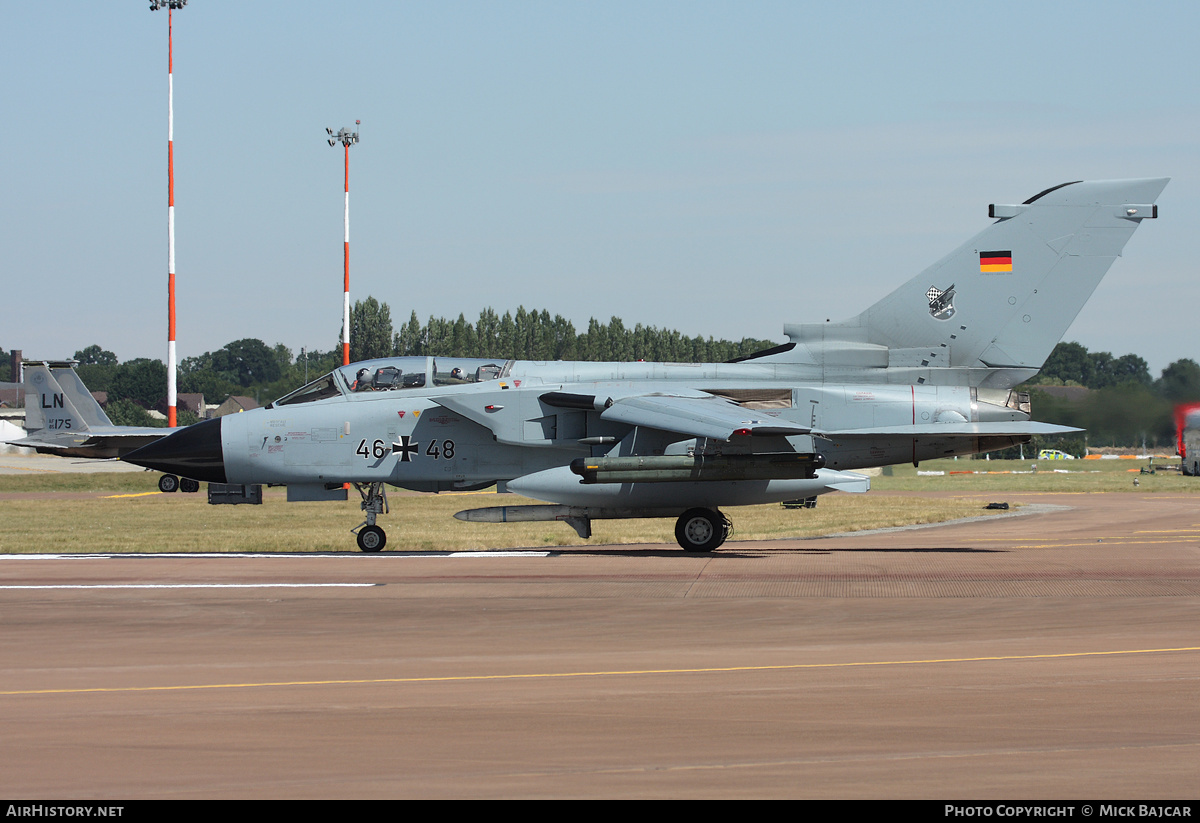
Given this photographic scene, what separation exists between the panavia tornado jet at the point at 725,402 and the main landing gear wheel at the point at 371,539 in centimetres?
2

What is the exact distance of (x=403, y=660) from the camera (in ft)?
27.1

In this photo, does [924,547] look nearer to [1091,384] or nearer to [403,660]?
[1091,384]

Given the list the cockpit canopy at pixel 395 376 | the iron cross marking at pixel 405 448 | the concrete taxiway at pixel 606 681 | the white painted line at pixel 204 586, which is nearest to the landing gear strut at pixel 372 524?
the iron cross marking at pixel 405 448

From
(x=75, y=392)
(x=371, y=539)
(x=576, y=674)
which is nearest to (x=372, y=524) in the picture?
(x=371, y=539)

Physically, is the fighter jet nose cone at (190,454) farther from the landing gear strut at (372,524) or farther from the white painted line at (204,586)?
the white painted line at (204,586)

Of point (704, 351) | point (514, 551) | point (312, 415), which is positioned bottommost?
point (514, 551)

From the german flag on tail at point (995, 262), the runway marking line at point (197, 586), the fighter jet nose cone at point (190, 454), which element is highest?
the german flag on tail at point (995, 262)

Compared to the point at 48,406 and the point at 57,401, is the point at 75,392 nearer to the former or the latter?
the point at 57,401

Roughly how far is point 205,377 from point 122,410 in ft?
163

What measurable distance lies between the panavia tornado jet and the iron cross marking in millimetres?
32

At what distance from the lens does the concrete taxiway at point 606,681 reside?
17.0ft

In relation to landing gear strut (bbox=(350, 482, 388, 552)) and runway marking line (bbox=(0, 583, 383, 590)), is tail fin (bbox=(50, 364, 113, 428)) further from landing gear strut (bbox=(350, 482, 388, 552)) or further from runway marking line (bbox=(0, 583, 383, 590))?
runway marking line (bbox=(0, 583, 383, 590))

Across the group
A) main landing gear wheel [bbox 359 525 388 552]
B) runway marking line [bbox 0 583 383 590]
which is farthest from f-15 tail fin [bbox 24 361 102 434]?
runway marking line [bbox 0 583 383 590]
